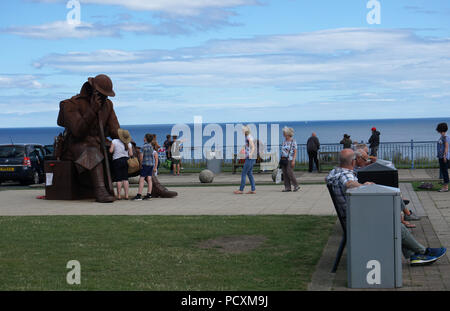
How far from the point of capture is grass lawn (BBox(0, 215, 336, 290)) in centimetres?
734

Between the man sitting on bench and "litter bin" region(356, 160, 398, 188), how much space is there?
2.15 meters

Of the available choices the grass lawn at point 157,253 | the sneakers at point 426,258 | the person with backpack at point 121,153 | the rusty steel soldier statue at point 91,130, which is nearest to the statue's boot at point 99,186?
the rusty steel soldier statue at point 91,130

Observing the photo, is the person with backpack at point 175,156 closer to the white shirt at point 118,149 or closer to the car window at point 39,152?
the car window at point 39,152

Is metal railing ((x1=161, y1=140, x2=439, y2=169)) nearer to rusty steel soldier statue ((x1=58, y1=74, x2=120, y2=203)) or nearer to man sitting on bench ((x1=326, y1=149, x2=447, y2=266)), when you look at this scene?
rusty steel soldier statue ((x1=58, y1=74, x2=120, y2=203))

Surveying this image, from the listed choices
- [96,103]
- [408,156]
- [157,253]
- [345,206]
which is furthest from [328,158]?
[345,206]

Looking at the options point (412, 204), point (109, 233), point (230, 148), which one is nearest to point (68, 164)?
point (109, 233)

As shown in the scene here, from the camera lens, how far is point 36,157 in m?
26.9

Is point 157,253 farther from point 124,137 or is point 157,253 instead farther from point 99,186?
point 99,186

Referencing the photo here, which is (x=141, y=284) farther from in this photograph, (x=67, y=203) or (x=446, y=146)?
(x=446, y=146)

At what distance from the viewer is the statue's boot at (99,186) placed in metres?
16.6

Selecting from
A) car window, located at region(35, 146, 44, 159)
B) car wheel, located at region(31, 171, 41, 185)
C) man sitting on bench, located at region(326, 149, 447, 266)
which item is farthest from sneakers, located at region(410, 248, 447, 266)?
car window, located at region(35, 146, 44, 159)

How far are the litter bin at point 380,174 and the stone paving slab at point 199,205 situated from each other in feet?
10.1

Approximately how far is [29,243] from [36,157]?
57.4 feet
